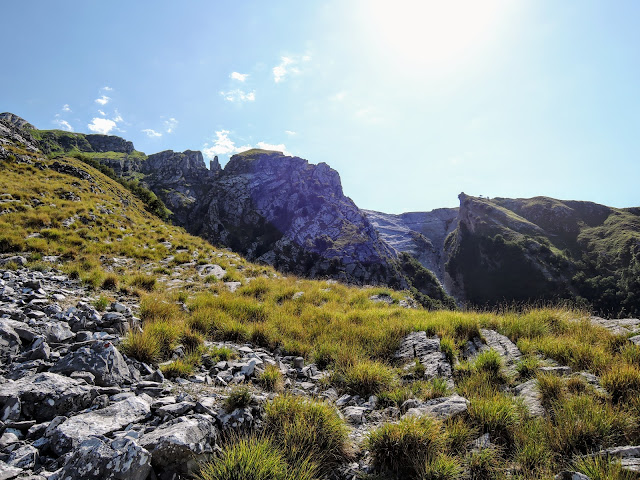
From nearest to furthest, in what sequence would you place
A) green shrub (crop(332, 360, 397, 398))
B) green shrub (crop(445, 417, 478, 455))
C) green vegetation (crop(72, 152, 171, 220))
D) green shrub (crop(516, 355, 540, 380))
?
green shrub (crop(445, 417, 478, 455))
green shrub (crop(332, 360, 397, 398))
green shrub (crop(516, 355, 540, 380))
green vegetation (crop(72, 152, 171, 220))

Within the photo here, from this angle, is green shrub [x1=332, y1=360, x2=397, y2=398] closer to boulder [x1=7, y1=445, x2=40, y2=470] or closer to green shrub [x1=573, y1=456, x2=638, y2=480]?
green shrub [x1=573, y1=456, x2=638, y2=480]

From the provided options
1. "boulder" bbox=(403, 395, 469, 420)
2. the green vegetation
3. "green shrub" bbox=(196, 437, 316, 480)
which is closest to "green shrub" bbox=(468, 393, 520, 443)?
"boulder" bbox=(403, 395, 469, 420)

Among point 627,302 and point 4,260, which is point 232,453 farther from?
point 627,302

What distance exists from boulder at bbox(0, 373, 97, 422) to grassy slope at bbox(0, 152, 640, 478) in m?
1.76

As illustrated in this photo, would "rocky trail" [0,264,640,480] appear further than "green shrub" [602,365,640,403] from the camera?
No

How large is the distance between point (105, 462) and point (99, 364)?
8.05 feet

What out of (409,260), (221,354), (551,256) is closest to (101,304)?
(221,354)

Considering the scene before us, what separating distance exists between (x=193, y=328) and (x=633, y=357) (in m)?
10.8

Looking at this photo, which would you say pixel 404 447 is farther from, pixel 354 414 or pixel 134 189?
pixel 134 189

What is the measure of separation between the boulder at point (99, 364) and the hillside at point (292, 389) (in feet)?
0.08

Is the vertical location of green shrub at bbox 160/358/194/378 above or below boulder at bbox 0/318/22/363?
below

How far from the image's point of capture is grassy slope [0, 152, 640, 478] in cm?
403

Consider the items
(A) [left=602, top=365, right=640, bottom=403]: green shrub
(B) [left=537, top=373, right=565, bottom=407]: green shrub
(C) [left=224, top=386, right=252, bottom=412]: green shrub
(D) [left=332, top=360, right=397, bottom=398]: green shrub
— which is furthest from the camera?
(D) [left=332, top=360, right=397, bottom=398]: green shrub

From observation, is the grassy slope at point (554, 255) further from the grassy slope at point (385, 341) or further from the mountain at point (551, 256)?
the grassy slope at point (385, 341)
